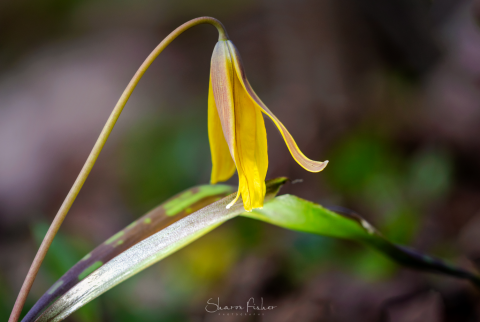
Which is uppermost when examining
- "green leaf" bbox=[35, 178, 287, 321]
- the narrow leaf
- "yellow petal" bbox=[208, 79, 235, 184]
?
"yellow petal" bbox=[208, 79, 235, 184]

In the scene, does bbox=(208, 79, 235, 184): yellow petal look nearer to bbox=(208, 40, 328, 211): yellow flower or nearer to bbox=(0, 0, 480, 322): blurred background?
bbox=(208, 40, 328, 211): yellow flower

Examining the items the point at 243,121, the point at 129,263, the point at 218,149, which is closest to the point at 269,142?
the point at 218,149

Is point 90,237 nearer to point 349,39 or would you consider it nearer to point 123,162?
point 123,162

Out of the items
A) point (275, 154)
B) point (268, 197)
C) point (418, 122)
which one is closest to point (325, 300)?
point (268, 197)

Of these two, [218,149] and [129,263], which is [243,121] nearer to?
[218,149]

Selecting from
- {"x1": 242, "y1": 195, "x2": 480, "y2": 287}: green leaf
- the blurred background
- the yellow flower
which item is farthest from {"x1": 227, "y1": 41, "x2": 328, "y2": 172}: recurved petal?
the blurred background

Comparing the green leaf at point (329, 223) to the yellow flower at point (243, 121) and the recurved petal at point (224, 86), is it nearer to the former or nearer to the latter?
the yellow flower at point (243, 121)
